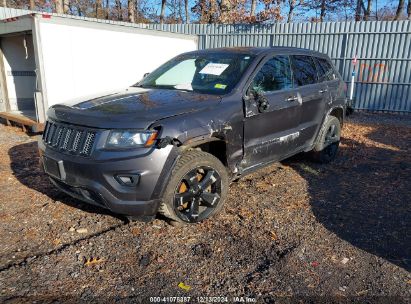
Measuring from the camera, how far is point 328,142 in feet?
19.0

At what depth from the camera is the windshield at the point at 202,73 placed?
4.00m

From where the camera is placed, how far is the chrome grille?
3.12 metres

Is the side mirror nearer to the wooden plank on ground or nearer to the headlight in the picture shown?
the headlight

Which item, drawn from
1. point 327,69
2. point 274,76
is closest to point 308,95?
point 274,76

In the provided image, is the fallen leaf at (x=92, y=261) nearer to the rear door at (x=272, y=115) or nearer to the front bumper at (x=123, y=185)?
the front bumper at (x=123, y=185)

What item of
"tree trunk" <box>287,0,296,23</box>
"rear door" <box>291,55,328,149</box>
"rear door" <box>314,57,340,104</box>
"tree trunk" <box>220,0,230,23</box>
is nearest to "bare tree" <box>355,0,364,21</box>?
"tree trunk" <box>287,0,296,23</box>

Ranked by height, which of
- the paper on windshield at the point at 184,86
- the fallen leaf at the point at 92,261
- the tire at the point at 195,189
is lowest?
the fallen leaf at the point at 92,261

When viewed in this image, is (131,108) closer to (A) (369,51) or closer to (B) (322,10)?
(A) (369,51)

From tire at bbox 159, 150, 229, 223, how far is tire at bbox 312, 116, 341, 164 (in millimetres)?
2490

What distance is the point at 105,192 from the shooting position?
3.05 metres

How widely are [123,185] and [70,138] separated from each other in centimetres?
72

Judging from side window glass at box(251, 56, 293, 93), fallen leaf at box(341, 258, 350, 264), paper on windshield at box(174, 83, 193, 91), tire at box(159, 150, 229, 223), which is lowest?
fallen leaf at box(341, 258, 350, 264)

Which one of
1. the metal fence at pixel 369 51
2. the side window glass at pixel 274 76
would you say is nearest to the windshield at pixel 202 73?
the side window glass at pixel 274 76

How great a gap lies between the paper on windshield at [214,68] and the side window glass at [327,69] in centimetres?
218
